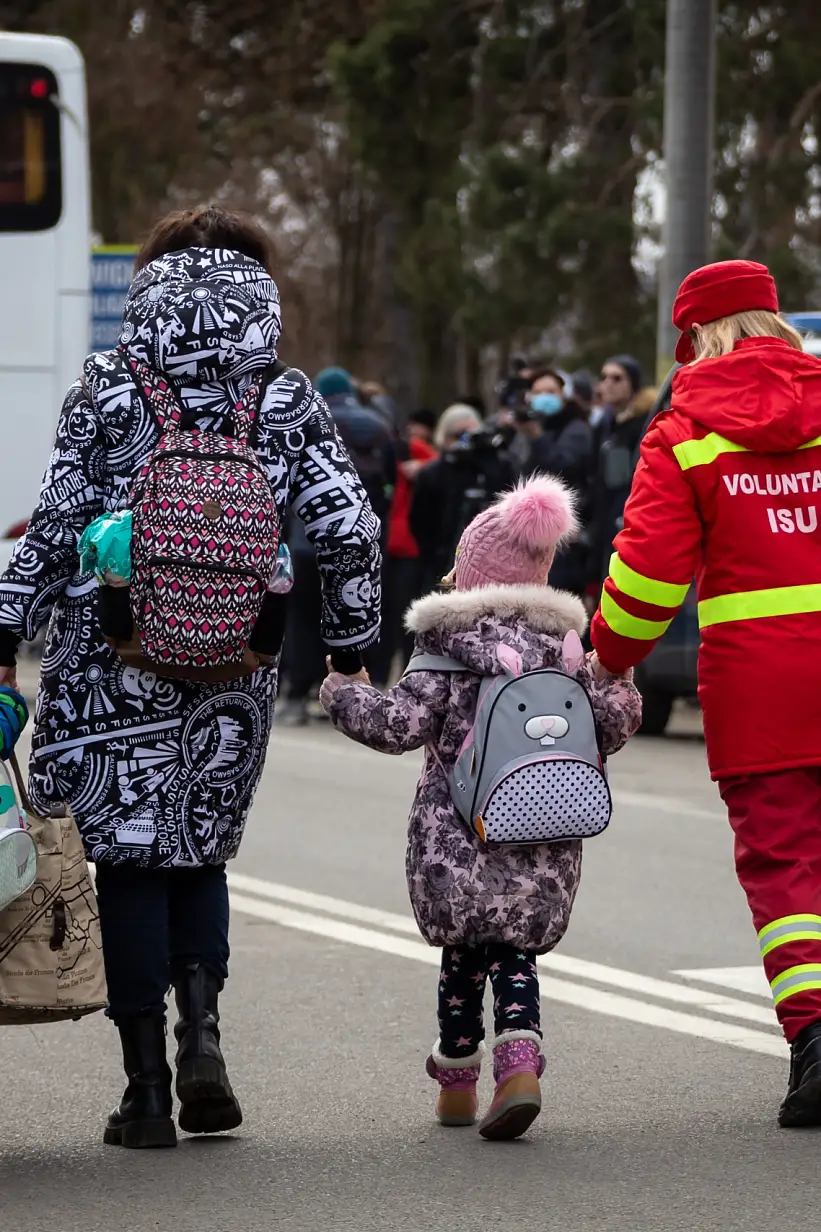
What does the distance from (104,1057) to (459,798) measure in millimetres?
1393

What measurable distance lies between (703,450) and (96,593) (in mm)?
1288

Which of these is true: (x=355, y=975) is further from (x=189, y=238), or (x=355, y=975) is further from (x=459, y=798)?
(x=189, y=238)

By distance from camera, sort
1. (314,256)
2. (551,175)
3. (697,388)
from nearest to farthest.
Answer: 1. (697,388)
2. (551,175)
3. (314,256)

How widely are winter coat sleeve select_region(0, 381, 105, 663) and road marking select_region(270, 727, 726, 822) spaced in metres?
6.07

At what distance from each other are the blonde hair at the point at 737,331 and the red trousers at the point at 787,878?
92 cm

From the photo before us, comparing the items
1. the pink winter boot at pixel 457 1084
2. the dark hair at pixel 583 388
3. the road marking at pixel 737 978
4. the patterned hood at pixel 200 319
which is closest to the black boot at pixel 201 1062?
the pink winter boot at pixel 457 1084

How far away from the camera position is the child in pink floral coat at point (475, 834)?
198 inches

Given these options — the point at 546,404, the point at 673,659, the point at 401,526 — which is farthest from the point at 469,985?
the point at 401,526

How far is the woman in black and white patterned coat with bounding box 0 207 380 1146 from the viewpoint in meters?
4.85

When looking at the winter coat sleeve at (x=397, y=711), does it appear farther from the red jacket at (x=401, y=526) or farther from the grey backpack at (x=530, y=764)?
the red jacket at (x=401, y=526)

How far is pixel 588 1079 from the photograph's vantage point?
18.6ft

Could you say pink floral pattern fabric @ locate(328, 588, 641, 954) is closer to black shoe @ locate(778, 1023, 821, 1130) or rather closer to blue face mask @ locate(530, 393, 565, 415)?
black shoe @ locate(778, 1023, 821, 1130)

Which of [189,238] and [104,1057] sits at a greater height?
[189,238]

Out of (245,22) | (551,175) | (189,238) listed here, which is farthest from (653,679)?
(245,22)
